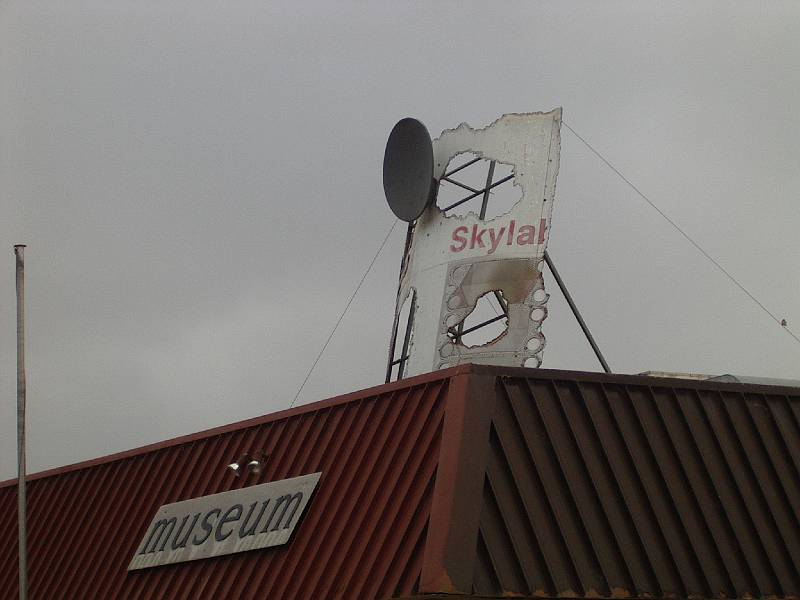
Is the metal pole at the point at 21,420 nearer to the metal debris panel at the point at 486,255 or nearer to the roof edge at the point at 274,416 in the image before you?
the roof edge at the point at 274,416

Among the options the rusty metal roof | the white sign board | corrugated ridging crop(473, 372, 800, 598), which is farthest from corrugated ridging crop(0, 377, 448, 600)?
corrugated ridging crop(473, 372, 800, 598)

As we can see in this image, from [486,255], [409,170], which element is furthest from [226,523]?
[409,170]

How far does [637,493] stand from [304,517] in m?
4.27

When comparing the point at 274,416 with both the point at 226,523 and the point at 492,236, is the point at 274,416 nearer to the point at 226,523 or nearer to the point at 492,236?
the point at 226,523

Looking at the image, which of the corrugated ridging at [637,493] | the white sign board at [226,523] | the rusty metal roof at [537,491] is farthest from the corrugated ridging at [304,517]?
the corrugated ridging at [637,493]

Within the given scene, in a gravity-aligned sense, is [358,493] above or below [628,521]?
above

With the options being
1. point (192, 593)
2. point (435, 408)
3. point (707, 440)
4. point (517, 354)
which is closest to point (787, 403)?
point (707, 440)

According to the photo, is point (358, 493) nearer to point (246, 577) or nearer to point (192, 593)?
point (246, 577)

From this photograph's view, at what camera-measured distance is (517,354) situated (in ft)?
74.6

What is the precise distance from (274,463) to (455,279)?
744 cm

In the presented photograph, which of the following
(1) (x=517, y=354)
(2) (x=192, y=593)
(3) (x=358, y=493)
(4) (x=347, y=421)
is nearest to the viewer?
(3) (x=358, y=493)

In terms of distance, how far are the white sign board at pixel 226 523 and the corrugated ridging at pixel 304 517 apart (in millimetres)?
155

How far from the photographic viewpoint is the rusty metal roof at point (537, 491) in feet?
46.0

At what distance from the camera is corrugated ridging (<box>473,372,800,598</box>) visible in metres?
14.2
